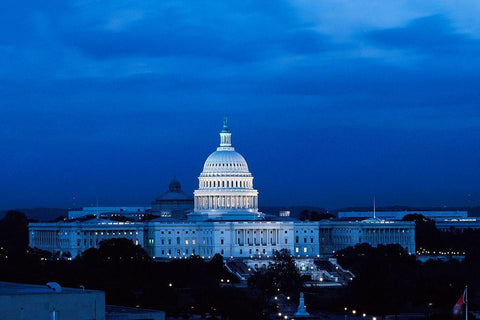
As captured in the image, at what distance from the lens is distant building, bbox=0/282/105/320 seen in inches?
2751

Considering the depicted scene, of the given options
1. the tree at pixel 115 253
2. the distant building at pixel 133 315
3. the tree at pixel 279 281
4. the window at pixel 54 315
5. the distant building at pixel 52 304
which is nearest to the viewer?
the distant building at pixel 52 304

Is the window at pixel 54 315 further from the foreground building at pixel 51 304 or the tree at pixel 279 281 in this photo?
the tree at pixel 279 281

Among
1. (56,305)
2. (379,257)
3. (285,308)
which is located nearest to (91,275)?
(285,308)

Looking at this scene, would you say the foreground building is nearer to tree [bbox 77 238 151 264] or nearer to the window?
the window

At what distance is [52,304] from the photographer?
232ft

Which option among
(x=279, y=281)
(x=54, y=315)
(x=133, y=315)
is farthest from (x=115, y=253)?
(x=54, y=315)

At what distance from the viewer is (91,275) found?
462ft

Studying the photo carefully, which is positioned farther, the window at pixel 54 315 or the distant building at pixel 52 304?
the window at pixel 54 315

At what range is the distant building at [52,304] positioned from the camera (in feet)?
229

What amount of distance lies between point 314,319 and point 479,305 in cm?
1958

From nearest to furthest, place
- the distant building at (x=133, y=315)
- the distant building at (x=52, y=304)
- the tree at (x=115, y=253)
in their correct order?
the distant building at (x=52, y=304)
the distant building at (x=133, y=315)
the tree at (x=115, y=253)

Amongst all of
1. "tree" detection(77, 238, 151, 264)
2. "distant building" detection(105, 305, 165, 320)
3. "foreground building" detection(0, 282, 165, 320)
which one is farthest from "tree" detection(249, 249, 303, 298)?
"foreground building" detection(0, 282, 165, 320)

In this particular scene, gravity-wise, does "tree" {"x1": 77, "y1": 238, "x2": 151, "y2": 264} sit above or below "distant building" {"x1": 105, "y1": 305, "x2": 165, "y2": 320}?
above

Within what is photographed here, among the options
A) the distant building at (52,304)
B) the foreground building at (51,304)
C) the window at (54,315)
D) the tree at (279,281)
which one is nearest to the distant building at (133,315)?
the foreground building at (51,304)
